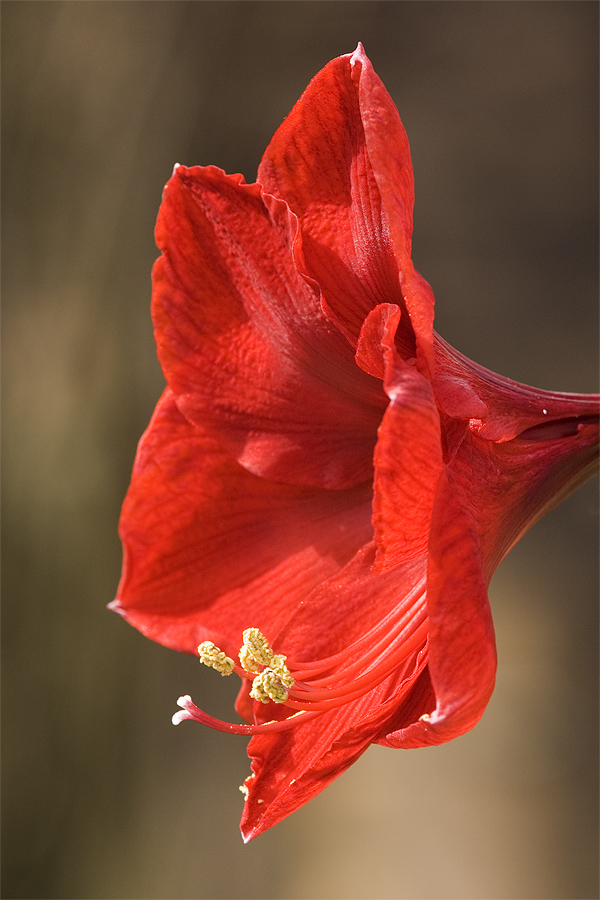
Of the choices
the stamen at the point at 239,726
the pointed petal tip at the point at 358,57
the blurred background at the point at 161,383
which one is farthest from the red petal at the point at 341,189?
the blurred background at the point at 161,383

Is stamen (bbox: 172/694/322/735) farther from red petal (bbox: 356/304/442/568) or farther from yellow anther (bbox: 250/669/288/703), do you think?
red petal (bbox: 356/304/442/568)

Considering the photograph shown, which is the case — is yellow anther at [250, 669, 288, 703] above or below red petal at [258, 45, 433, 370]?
below

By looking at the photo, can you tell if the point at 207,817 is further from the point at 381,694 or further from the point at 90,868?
the point at 381,694

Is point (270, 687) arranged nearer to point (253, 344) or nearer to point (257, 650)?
point (257, 650)

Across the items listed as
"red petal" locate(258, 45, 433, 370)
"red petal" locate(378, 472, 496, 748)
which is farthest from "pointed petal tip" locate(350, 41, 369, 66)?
"red petal" locate(378, 472, 496, 748)

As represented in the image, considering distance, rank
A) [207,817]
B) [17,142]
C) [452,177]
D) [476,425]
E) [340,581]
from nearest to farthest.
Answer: [476,425], [340,581], [452,177], [17,142], [207,817]

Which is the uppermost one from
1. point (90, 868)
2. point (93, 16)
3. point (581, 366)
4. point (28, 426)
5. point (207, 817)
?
point (93, 16)

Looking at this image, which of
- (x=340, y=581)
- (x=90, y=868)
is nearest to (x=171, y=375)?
(x=340, y=581)
